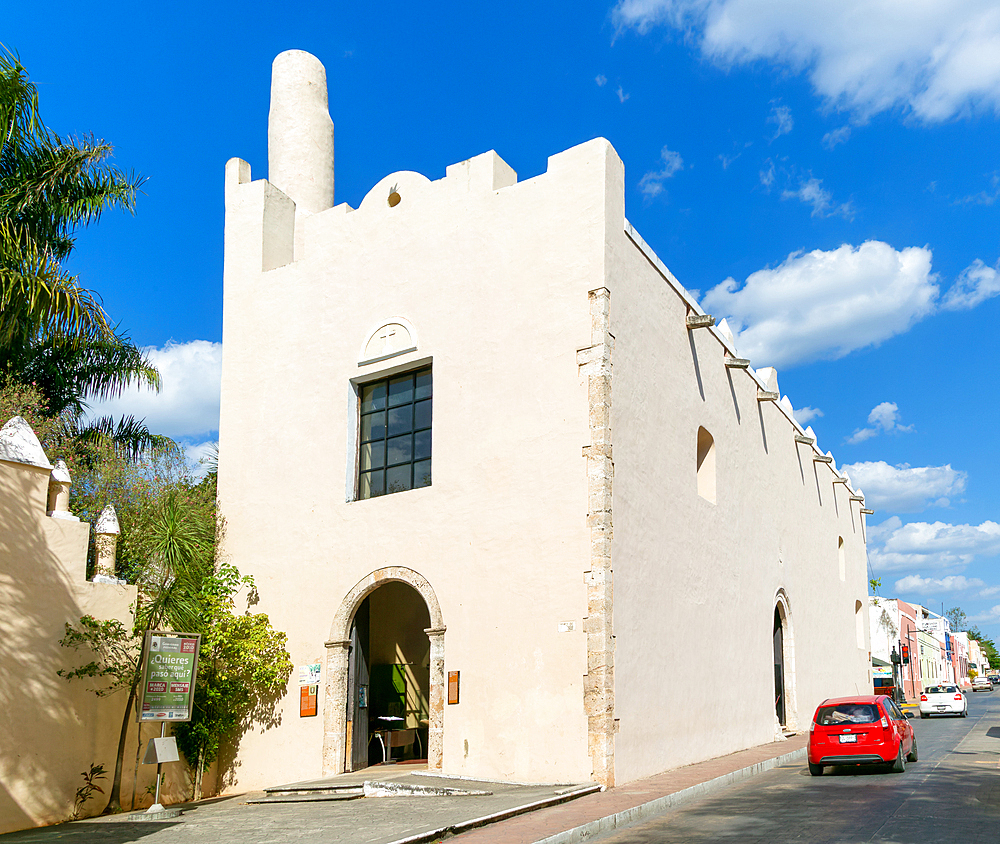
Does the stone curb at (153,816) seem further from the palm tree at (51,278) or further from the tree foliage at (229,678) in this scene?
the palm tree at (51,278)

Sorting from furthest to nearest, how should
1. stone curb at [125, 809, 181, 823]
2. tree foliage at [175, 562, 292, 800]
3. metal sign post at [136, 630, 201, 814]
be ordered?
tree foliage at [175, 562, 292, 800] < metal sign post at [136, 630, 201, 814] < stone curb at [125, 809, 181, 823]

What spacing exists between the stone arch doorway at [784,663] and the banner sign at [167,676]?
13663mm

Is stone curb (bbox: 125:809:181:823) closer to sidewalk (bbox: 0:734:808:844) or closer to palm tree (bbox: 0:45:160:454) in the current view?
sidewalk (bbox: 0:734:808:844)

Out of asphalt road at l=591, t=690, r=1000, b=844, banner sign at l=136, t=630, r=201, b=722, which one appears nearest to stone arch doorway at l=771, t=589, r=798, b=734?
asphalt road at l=591, t=690, r=1000, b=844

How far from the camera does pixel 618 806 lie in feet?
36.4

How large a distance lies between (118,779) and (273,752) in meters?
2.61

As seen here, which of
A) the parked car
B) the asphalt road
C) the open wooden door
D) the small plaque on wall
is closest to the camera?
the asphalt road

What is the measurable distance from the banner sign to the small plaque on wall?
213 cm

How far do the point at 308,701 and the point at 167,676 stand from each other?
264 cm

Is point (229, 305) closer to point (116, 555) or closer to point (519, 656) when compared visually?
point (116, 555)

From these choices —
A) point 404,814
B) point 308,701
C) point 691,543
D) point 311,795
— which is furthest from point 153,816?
point 691,543

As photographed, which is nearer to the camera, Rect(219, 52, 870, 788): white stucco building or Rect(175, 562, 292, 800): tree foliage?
Rect(219, 52, 870, 788): white stucco building

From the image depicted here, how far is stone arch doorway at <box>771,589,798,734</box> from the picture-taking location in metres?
22.1

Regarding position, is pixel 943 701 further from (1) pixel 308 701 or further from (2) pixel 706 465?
(1) pixel 308 701
